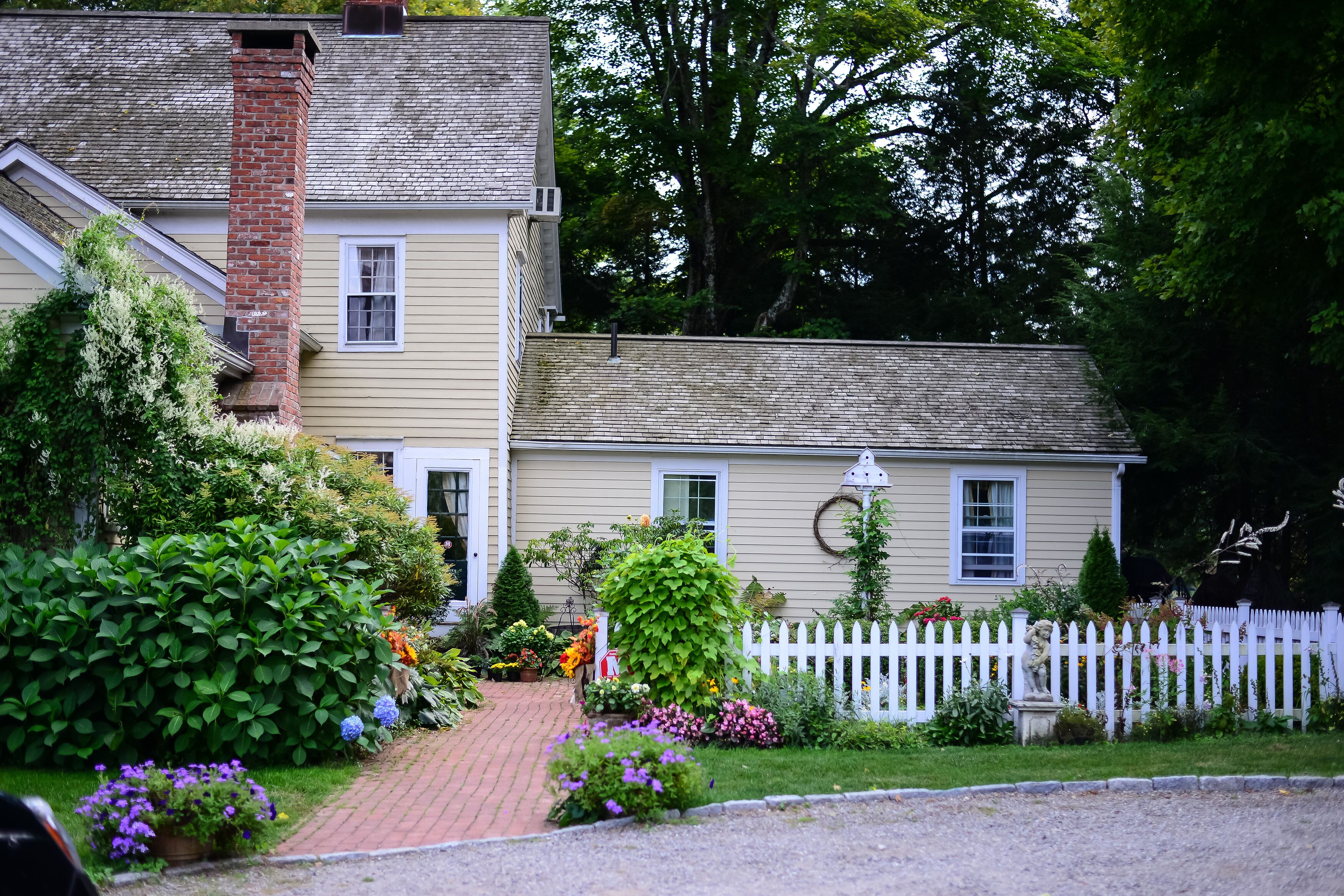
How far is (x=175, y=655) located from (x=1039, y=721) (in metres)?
6.37

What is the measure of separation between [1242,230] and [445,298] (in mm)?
9675

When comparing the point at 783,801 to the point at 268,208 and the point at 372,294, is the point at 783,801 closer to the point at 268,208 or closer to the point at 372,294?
the point at 268,208

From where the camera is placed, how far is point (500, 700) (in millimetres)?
11242

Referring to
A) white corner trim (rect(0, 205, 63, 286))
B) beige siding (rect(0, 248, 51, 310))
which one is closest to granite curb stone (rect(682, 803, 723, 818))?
white corner trim (rect(0, 205, 63, 286))

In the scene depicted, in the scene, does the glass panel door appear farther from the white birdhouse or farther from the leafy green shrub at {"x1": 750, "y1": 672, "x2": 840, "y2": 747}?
the leafy green shrub at {"x1": 750, "y1": 672, "x2": 840, "y2": 747}

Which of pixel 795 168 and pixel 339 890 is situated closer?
pixel 339 890

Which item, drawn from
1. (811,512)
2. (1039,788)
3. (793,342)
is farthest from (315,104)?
(1039,788)

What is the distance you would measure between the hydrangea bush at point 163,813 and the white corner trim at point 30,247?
5.79 metres

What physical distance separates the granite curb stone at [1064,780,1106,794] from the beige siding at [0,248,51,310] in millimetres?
9235

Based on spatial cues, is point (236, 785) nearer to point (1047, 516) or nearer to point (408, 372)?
point (408, 372)

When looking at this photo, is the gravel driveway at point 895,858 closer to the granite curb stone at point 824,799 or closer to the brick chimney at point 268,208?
the granite curb stone at point 824,799

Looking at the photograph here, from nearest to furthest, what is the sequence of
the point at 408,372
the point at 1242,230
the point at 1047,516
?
the point at 1242,230 < the point at 408,372 < the point at 1047,516

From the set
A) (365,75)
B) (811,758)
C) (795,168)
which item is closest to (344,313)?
(365,75)

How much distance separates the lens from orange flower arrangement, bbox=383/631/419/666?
31.1ft
